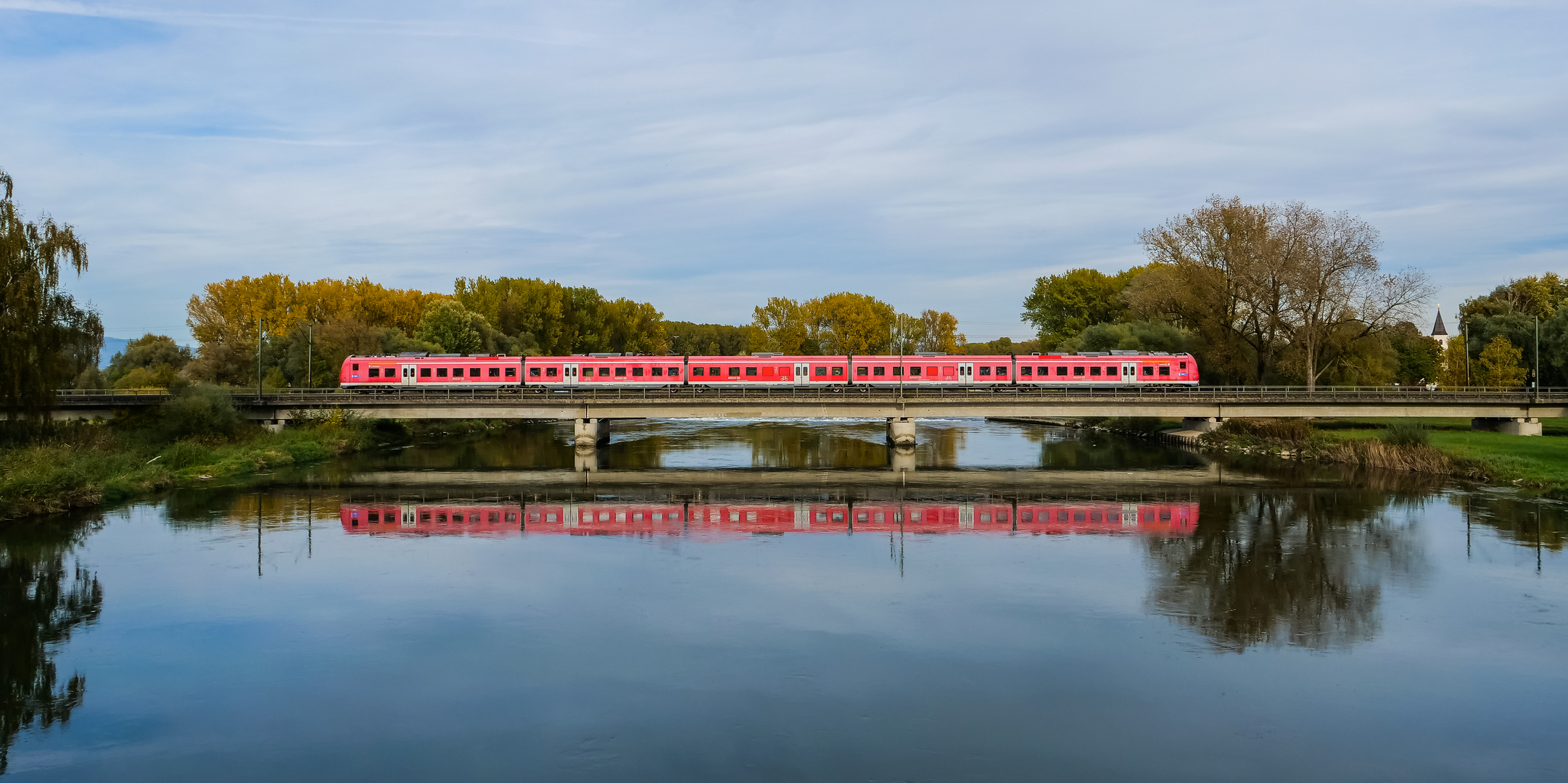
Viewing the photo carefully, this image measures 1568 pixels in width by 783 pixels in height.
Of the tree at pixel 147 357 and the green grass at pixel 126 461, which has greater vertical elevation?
the tree at pixel 147 357

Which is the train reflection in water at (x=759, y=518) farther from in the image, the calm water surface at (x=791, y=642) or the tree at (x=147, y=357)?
the tree at (x=147, y=357)

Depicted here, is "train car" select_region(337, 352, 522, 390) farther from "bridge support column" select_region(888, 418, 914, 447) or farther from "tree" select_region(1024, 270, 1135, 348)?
"tree" select_region(1024, 270, 1135, 348)

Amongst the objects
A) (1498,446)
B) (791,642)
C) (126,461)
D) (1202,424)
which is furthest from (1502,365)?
(126,461)

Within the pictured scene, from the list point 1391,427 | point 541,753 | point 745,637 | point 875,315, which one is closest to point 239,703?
point 541,753

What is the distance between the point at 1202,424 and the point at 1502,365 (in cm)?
2016

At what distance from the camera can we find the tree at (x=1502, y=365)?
67938 mm

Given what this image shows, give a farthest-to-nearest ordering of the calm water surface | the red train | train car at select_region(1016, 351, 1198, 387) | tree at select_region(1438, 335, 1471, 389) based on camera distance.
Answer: the red train → tree at select_region(1438, 335, 1471, 389) → train car at select_region(1016, 351, 1198, 387) → the calm water surface

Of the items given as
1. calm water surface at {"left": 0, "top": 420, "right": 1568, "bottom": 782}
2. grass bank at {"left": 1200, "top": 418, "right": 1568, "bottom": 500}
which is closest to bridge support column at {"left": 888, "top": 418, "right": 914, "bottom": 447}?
grass bank at {"left": 1200, "top": 418, "right": 1568, "bottom": 500}

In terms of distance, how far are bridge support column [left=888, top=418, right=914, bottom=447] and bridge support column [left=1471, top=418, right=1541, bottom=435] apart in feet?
114

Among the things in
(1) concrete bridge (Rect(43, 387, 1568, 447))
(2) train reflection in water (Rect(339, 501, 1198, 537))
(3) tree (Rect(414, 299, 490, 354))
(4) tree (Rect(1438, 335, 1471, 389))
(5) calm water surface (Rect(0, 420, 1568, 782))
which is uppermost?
(3) tree (Rect(414, 299, 490, 354))

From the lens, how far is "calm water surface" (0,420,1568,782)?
15.4 meters

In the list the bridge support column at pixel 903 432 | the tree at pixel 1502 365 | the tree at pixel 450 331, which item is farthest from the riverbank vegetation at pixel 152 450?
the tree at pixel 1502 365

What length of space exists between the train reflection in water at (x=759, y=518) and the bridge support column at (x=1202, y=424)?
1052 inches

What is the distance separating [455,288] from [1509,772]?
121148 mm
